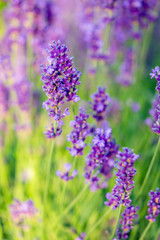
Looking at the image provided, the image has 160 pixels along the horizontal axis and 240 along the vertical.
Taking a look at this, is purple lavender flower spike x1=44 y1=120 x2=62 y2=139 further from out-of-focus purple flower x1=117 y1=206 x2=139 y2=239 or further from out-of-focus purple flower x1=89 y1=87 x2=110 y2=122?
out-of-focus purple flower x1=117 y1=206 x2=139 y2=239

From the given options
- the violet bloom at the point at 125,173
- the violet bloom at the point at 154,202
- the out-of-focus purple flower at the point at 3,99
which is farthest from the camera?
the out-of-focus purple flower at the point at 3,99

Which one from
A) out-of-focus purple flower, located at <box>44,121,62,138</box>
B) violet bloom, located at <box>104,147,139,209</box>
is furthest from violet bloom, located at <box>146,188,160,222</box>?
out-of-focus purple flower, located at <box>44,121,62,138</box>

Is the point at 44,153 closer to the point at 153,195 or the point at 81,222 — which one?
the point at 81,222

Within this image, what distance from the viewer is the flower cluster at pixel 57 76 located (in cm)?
107

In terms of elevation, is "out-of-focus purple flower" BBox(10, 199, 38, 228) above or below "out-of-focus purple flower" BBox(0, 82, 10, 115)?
below

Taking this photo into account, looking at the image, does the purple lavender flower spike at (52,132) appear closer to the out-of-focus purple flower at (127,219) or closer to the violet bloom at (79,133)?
the violet bloom at (79,133)

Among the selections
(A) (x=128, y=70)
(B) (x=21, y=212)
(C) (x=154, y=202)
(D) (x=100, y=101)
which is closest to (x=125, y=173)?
(C) (x=154, y=202)

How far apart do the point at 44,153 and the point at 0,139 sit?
43 centimetres

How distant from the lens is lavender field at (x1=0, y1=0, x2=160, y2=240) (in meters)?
1.18

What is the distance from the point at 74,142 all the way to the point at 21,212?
775 millimetres

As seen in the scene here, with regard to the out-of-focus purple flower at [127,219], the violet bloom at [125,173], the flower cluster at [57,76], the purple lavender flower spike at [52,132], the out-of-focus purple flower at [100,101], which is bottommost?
the out-of-focus purple flower at [127,219]

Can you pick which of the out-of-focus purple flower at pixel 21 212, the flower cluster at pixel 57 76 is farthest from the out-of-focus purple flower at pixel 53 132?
the out-of-focus purple flower at pixel 21 212

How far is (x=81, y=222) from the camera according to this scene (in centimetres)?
189

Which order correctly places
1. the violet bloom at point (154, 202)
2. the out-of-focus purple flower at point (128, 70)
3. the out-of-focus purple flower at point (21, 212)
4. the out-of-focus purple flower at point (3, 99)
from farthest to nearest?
the out-of-focus purple flower at point (128, 70), the out-of-focus purple flower at point (3, 99), the out-of-focus purple flower at point (21, 212), the violet bloom at point (154, 202)
